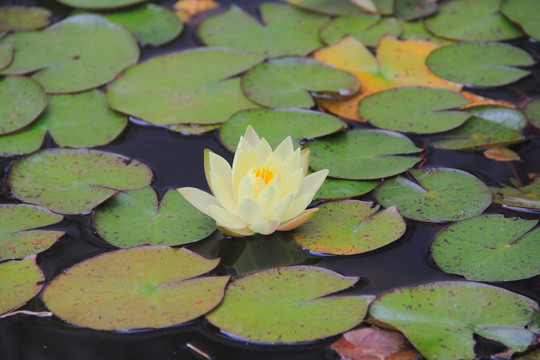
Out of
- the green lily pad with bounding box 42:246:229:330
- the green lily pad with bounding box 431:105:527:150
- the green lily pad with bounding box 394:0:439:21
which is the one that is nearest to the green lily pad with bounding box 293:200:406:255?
the green lily pad with bounding box 42:246:229:330

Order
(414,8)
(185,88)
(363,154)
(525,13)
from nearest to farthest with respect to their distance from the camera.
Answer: (363,154) → (185,88) → (525,13) → (414,8)

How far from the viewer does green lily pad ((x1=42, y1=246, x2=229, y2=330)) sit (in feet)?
5.80

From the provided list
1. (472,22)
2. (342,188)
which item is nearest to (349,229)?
(342,188)

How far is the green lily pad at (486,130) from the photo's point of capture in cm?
252

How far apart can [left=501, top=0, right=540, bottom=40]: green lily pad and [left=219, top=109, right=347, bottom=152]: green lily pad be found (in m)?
1.46

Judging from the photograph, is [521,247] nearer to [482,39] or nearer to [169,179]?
[169,179]

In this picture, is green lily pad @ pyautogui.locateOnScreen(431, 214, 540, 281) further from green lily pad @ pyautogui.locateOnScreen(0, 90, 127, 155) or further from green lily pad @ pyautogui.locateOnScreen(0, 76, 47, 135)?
green lily pad @ pyautogui.locateOnScreen(0, 76, 47, 135)

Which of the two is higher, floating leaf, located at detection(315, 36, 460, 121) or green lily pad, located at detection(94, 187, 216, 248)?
floating leaf, located at detection(315, 36, 460, 121)

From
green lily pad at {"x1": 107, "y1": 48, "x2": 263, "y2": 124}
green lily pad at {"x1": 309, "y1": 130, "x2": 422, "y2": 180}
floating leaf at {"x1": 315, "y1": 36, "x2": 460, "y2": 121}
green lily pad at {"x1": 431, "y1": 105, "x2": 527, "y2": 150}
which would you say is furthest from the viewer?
floating leaf at {"x1": 315, "y1": 36, "x2": 460, "y2": 121}

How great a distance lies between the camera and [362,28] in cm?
335

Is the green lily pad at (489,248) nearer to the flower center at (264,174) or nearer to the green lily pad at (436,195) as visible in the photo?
the green lily pad at (436,195)

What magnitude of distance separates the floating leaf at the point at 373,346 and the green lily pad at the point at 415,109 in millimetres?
1137

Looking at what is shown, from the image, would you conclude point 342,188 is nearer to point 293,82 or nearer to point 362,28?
point 293,82

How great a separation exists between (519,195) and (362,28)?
5.04 feet
